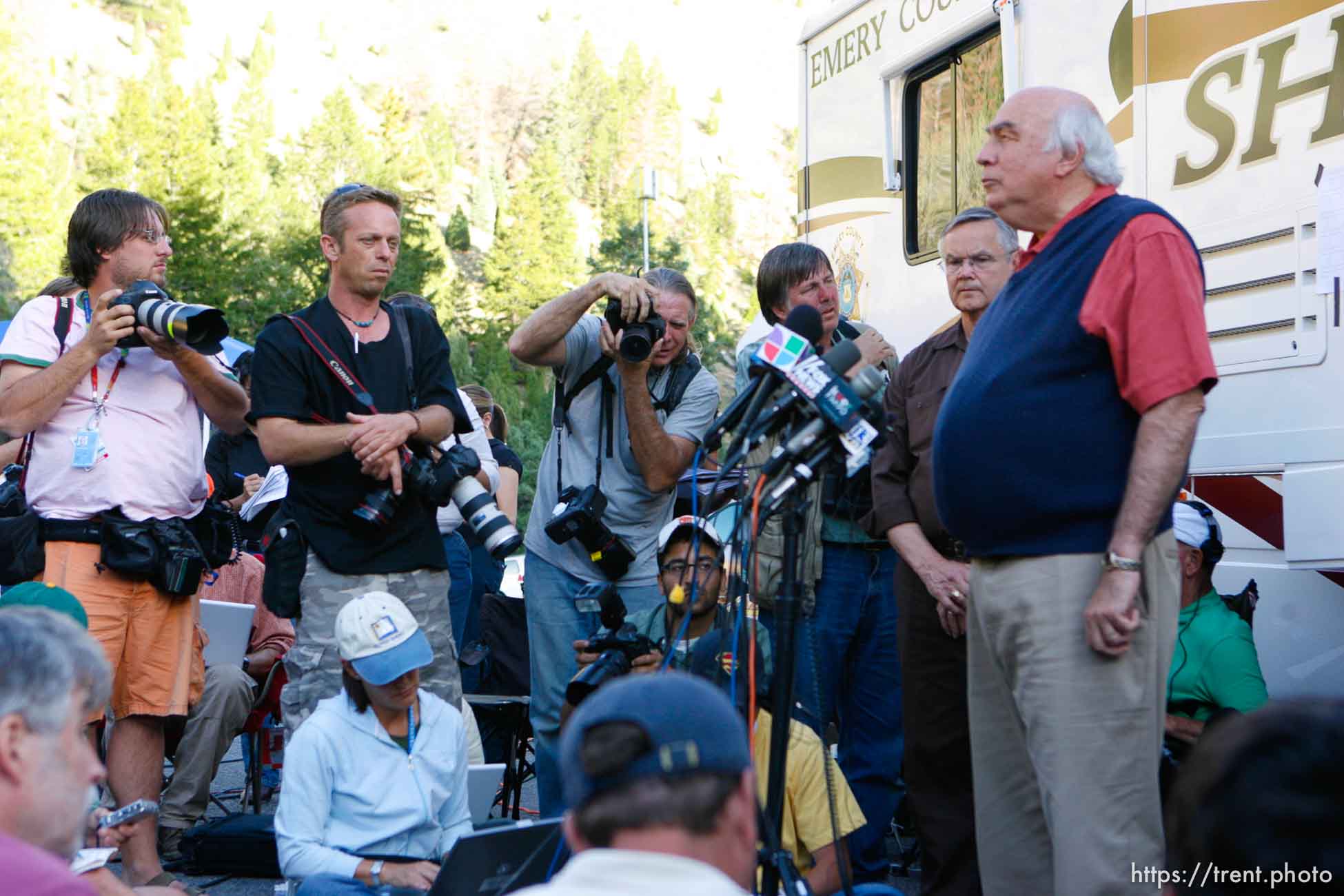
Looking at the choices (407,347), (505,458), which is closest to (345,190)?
(407,347)

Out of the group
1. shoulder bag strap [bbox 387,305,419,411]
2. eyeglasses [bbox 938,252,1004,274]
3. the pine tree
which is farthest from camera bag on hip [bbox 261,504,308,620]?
the pine tree

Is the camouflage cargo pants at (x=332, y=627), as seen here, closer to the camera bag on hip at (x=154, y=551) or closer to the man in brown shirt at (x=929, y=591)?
the camera bag on hip at (x=154, y=551)

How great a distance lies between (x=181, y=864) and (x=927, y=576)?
11.0 ft

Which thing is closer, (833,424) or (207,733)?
(833,424)

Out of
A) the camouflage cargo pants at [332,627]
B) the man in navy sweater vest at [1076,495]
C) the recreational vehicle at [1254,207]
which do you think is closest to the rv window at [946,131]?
the recreational vehicle at [1254,207]

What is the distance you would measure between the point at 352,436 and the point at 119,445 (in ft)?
2.71

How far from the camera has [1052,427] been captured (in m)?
3.13

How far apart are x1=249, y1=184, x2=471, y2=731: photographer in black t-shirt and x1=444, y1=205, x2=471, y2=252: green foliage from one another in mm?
80994

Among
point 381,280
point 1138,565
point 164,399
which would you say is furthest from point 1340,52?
point 164,399

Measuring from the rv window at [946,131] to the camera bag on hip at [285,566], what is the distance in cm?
309

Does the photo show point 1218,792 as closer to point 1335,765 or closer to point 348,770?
point 1335,765

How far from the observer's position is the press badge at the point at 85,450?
4434 millimetres

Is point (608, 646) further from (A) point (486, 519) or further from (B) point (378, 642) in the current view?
(B) point (378, 642)

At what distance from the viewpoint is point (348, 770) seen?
13.5 feet
